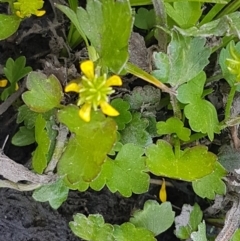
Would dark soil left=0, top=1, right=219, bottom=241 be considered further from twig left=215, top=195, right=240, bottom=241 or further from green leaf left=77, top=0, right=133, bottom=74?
green leaf left=77, top=0, right=133, bottom=74

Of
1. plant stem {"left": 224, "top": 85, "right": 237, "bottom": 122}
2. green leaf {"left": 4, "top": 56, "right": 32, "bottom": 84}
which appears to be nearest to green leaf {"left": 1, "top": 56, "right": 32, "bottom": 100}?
green leaf {"left": 4, "top": 56, "right": 32, "bottom": 84}

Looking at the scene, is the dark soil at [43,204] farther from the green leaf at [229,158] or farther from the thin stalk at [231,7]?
the thin stalk at [231,7]

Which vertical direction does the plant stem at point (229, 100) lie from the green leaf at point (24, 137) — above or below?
above

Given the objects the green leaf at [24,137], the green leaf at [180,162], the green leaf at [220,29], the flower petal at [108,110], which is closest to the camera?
the flower petal at [108,110]

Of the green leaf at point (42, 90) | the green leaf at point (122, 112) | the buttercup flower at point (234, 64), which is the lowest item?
the green leaf at point (122, 112)

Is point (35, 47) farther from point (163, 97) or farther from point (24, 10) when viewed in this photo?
point (163, 97)

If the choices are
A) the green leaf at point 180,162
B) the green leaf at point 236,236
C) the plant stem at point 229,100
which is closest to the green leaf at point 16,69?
the green leaf at point 180,162

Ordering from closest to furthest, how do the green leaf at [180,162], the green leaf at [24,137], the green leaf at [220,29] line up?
the green leaf at [220,29]
the green leaf at [180,162]
the green leaf at [24,137]

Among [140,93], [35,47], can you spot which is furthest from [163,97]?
[35,47]
